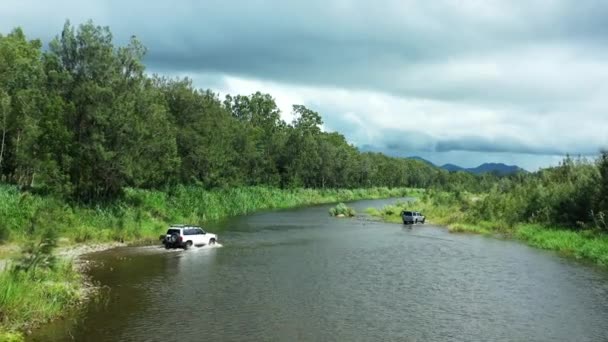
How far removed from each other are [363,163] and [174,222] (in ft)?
441

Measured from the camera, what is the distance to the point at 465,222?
79.9m

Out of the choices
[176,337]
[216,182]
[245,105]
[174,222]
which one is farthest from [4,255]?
[245,105]

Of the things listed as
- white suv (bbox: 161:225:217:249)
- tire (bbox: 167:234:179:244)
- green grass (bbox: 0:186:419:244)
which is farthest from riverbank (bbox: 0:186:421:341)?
tire (bbox: 167:234:179:244)

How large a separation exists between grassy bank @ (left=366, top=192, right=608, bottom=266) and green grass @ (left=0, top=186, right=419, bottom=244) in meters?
29.3

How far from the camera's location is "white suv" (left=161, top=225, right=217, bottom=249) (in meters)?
49.3

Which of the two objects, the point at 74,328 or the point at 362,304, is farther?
the point at 362,304

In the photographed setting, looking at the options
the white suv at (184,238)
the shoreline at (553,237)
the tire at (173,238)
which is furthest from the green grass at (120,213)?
the shoreline at (553,237)

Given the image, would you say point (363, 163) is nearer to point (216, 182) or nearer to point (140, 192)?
point (216, 182)

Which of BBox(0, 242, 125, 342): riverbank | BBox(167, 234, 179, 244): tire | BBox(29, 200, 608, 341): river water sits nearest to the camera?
BBox(0, 242, 125, 342): riverbank

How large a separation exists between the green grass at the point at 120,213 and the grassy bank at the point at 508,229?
2930 cm

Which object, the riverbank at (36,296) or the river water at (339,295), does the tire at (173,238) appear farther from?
the riverbank at (36,296)

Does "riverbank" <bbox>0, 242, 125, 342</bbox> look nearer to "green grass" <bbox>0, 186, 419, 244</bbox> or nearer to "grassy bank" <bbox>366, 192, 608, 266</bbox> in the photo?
"green grass" <bbox>0, 186, 419, 244</bbox>

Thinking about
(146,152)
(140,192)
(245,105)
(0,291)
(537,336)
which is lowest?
(537,336)

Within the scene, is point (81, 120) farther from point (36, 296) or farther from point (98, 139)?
point (36, 296)
